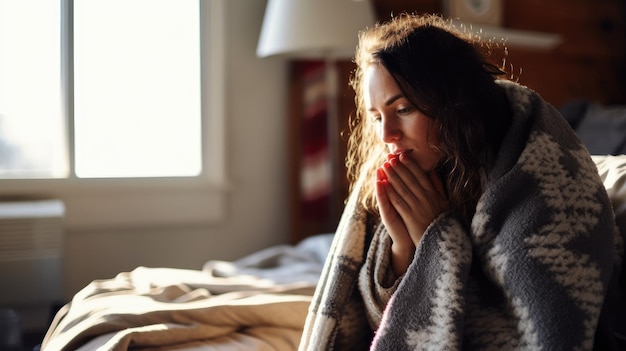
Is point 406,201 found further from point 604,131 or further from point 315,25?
point 315,25

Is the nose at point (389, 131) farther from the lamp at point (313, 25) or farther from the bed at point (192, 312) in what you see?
the lamp at point (313, 25)

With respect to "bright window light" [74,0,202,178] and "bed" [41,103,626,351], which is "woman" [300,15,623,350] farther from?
"bright window light" [74,0,202,178]

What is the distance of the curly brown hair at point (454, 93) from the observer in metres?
0.96

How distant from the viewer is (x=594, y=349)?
35.9 inches

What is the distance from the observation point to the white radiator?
2002mm

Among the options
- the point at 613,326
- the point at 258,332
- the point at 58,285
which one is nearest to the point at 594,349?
the point at 613,326

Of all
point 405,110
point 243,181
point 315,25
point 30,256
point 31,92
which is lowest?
point 30,256

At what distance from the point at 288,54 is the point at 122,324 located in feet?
4.78

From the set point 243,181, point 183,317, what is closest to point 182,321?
point 183,317

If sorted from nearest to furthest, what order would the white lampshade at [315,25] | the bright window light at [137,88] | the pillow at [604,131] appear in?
the pillow at [604,131] → the white lampshade at [315,25] → the bright window light at [137,88]

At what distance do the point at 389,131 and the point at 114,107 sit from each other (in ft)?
5.58

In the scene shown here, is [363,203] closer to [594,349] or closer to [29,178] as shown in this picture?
[594,349]

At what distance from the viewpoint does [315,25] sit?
2.19 metres

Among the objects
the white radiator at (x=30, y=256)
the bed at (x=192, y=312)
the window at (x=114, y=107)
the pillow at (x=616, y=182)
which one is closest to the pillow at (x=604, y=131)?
the bed at (x=192, y=312)
